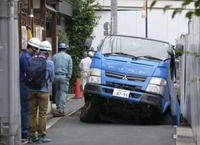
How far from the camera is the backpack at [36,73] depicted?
7.78 meters

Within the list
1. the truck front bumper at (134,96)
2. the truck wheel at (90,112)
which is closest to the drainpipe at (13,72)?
the truck front bumper at (134,96)

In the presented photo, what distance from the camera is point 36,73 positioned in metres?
7.80

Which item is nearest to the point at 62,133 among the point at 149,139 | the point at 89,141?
the point at 89,141

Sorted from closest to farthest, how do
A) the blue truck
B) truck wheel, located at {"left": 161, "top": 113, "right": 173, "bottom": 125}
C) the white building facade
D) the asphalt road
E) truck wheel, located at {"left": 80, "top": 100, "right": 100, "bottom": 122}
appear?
the asphalt road < the blue truck < truck wheel, located at {"left": 80, "top": 100, "right": 100, "bottom": 122} < truck wheel, located at {"left": 161, "top": 113, "right": 173, "bottom": 125} < the white building facade

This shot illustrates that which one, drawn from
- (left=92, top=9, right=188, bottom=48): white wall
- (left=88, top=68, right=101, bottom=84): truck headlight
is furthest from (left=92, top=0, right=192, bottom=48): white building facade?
(left=88, top=68, right=101, bottom=84): truck headlight

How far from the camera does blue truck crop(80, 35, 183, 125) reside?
34.0 feet

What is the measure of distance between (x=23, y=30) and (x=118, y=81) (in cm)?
233

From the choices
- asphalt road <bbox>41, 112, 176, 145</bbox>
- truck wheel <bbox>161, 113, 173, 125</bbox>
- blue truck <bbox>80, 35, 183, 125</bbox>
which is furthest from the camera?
truck wheel <bbox>161, 113, 173, 125</bbox>

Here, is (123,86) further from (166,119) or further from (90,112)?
(166,119)

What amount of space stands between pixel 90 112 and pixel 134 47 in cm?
190

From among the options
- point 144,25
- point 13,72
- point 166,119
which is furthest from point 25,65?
point 144,25

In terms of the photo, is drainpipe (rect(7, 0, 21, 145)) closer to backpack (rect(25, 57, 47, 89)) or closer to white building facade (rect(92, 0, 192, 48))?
backpack (rect(25, 57, 47, 89))

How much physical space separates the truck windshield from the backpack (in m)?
3.40

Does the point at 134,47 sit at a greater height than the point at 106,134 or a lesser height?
greater
